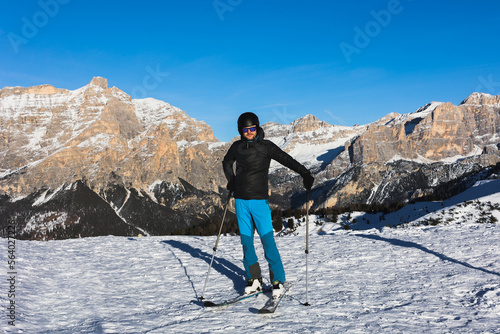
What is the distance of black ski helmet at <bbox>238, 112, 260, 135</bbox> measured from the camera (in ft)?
27.8

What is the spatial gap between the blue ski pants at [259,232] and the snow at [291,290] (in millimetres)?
606

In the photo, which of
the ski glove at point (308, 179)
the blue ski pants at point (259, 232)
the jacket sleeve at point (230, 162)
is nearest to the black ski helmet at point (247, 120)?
the jacket sleeve at point (230, 162)

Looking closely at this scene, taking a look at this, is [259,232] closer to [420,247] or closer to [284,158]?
[284,158]

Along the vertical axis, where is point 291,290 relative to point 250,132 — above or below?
below

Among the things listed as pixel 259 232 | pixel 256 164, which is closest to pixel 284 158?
pixel 256 164

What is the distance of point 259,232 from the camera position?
8461 mm

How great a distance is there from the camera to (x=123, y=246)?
16750 millimetres

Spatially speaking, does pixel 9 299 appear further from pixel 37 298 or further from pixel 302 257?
pixel 302 257

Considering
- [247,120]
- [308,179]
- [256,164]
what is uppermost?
[247,120]

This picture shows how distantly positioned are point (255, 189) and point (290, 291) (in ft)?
8.50

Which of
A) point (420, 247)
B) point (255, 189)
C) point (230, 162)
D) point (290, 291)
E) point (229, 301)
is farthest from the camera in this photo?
point (420, 247)

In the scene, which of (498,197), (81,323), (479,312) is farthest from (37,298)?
(498,197)

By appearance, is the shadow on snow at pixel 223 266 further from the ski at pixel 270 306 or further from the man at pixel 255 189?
the ski at pixel 270 306

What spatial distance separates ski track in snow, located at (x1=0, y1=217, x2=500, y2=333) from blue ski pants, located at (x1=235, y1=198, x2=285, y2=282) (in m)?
0.61
